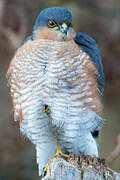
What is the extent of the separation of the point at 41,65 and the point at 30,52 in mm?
176

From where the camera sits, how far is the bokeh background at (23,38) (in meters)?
6.07

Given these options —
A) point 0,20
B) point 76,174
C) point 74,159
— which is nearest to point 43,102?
point 74,159

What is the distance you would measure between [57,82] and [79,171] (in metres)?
0.96

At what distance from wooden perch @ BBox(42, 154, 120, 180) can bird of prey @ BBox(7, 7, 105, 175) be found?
0.71m

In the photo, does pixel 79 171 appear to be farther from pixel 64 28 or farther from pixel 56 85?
pixel 64 28

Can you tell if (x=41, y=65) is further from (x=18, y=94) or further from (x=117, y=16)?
(x=117, y=16)

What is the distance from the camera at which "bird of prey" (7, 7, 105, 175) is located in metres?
3.85

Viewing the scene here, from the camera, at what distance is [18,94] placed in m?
4.02

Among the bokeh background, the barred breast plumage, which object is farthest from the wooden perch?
the bokeh background

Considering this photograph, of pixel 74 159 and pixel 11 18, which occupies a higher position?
pixel 11 18

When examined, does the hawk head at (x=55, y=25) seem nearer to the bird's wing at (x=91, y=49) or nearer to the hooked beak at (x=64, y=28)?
the hooked beak at (x=64, y=28)

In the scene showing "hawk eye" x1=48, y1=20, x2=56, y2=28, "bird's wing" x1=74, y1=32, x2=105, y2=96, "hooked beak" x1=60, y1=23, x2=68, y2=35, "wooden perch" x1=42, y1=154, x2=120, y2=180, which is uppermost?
"hawk eye" x1=48, y1=20, x2=56, y2=28

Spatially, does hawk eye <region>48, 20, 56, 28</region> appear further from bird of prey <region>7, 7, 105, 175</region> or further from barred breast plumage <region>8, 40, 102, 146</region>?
barred breast plumage <region>8, 40, 102, 146</region>

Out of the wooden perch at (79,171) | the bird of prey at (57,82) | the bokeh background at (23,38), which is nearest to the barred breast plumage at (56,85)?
the bird of prey at (57,82)
